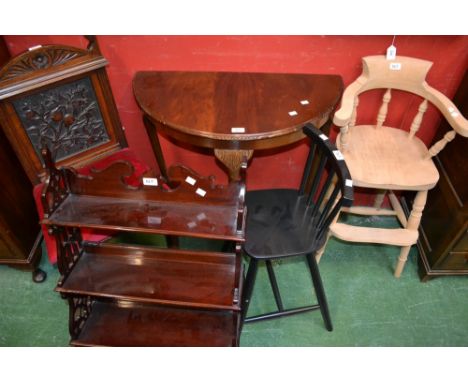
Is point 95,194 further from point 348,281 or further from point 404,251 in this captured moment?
point 404,251

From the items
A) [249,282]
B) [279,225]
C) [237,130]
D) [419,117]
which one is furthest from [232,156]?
[419,117]

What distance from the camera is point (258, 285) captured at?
1828mm

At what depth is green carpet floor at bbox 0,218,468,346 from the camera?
162 centimetres

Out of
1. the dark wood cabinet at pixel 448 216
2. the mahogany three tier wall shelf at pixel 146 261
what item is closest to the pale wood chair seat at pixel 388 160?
the dark wood cabinet at pixel 448 216

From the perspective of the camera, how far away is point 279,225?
1397mm

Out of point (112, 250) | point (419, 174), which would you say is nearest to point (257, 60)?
point (419, 174)

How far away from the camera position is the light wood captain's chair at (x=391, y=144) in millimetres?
1494

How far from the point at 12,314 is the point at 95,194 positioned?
2.83 feet

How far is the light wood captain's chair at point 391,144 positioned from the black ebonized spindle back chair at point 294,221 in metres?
0.23

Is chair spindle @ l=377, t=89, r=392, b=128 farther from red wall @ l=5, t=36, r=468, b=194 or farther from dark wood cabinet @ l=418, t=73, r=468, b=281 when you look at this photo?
dark wood cabinet @ l=418, t=73, r=468, b=281

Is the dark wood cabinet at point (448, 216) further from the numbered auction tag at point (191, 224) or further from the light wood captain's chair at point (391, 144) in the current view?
the numbered auction tag at point (191, 224)

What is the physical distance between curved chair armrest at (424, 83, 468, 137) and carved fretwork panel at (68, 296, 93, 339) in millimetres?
1639

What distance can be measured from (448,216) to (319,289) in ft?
2.39

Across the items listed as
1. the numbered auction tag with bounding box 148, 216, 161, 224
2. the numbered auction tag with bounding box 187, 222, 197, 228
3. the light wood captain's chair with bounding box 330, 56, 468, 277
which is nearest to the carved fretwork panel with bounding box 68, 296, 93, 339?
the numbered auction tag with bounding box 148, 216, 161, 224
